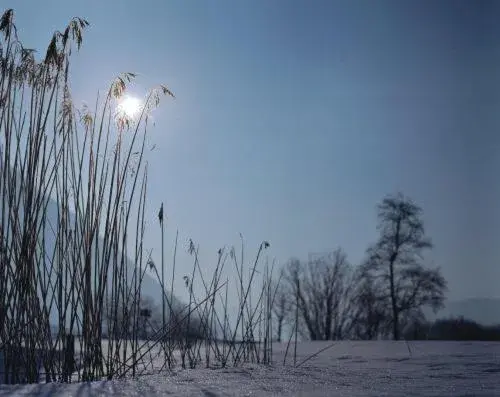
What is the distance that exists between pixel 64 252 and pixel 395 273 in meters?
12.6

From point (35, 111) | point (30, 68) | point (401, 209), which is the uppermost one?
point (401, 209)

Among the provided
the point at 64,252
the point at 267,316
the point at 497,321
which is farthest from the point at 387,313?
the point at 64,252

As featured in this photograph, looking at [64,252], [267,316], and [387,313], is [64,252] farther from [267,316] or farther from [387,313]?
[387,313]

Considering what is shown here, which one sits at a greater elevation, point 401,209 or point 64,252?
point 401,209

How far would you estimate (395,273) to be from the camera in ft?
45.2

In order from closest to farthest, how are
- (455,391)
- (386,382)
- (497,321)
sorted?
(455,391) → (386,382) → (497,321)

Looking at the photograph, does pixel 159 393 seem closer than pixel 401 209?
Yes

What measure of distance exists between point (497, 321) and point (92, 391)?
1089cm

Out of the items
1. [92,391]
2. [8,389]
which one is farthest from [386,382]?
[8,389]

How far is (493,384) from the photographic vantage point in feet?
4.80

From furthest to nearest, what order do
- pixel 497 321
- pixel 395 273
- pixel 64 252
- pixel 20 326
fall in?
pixel 395 273, pixel 497 321, pixel 64 252, pixel 20 326

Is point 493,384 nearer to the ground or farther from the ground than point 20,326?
nearer to the ground

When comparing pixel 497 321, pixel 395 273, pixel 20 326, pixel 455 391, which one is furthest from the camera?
pixel 395 273

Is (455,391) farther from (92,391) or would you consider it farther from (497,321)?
(497,321)
